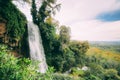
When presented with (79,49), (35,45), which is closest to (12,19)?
(35,45)

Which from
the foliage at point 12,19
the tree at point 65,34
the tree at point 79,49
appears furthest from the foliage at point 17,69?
the tree at point 79,49

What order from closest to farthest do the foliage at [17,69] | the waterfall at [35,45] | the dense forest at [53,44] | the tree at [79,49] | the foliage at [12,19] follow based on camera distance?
the foliage at [17,69] < the foliage at [12,19] < the dense forest at [53,44] < the waterfall at [35,45] < the tree at [79,49]

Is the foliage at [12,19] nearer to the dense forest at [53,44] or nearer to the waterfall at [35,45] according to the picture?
the dense forest at [53,44]

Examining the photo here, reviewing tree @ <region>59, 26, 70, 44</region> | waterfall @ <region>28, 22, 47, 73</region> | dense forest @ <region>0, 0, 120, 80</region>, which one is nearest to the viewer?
dense forest @ <region>0, 0, 120, 80</region>

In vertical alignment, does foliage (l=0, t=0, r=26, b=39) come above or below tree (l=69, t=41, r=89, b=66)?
above

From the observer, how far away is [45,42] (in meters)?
30.0

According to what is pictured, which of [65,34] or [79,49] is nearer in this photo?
[65,34]

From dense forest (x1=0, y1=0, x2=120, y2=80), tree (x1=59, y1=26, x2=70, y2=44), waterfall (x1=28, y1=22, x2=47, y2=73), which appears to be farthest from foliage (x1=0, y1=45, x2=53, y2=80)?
tree (x1=59, y1=26, x2=70, y2=44)

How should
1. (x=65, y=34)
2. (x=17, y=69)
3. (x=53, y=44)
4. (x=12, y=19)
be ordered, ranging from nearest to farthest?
1. (x=17, y=69)
2. (x=12, y=19)
3. (x=53, y=44)
4. (x=65, y=34)

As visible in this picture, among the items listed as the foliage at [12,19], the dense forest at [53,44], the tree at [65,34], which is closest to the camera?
the foliage at [12,19]

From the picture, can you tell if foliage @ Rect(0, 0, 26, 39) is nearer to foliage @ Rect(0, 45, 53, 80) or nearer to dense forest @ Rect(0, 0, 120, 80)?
dense forest @ Rect(0, 0, 120, 80)

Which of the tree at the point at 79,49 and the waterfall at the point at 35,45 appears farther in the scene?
the tree at the point at 79,49

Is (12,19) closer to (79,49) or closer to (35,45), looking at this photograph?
(35,45)

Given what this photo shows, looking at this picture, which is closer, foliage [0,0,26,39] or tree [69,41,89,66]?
foliage [0,0,26,39]
